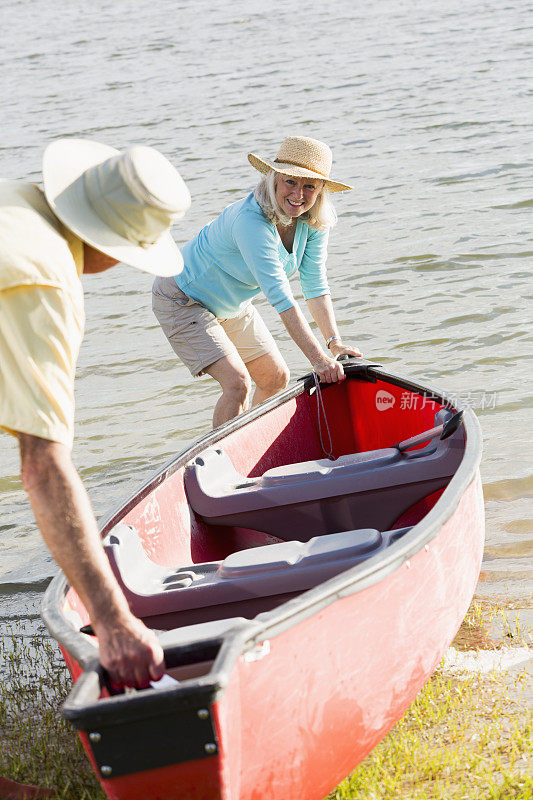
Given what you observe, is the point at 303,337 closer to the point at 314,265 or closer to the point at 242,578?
the point at 314,265

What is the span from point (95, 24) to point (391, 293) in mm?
24589

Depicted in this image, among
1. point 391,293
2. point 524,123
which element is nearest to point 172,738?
point 391,293

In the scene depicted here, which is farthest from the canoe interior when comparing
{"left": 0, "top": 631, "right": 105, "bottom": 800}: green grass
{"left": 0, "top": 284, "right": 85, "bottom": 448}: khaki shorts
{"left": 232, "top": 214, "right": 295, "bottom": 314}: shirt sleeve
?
{"left": 0, "top": 284, "right": 85, "bottom": 448}: khaki shorts

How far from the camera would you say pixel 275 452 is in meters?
5.29

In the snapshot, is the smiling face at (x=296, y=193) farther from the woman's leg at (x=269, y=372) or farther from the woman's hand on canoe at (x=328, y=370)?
the woman's leg at (x=269, y=372)

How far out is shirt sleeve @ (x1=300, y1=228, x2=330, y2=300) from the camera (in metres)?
5.45

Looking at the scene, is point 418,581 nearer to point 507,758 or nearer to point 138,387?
point 507,758

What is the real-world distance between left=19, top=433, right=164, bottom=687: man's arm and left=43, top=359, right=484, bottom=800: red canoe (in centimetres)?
9

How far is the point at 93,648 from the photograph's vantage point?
283 centimetres

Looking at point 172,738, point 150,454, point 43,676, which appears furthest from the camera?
point 150,454

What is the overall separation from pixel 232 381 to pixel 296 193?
1044mm

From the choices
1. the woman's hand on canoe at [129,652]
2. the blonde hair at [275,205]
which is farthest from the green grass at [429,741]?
the blonde hair at [275,205]

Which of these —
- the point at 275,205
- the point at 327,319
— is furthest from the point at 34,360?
the point at 327,319

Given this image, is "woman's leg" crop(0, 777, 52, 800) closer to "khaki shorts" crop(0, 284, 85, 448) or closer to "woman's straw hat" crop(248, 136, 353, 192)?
"khaki shorts" crop(0, 284, 85, 448)
